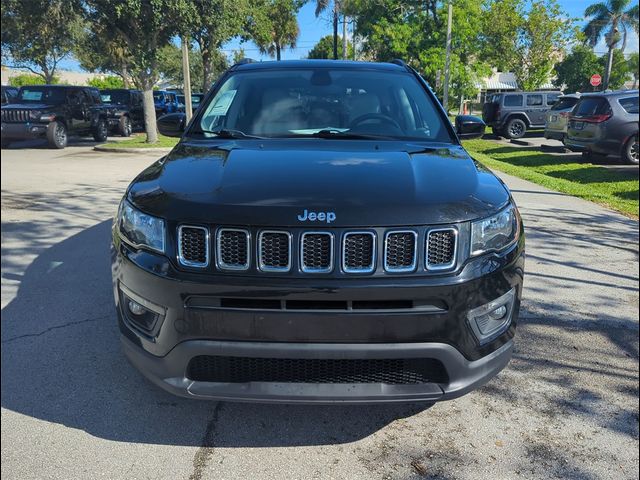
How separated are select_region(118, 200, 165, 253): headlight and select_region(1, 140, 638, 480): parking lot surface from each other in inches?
37.2

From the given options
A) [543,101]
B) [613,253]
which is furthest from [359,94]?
[543,101]

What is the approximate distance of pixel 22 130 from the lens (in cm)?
1516

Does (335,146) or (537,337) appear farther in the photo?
(537,337)

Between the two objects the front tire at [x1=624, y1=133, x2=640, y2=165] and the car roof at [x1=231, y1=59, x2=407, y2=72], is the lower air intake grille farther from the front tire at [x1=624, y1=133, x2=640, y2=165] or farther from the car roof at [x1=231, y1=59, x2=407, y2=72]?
the front tire at [x1=624, y1=133, x2=640, y2=165]

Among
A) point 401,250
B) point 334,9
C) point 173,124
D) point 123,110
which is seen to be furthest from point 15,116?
point 334,9

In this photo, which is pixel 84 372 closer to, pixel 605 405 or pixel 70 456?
pixel 70 456

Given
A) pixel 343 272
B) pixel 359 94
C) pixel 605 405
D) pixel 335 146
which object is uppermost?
pixel 359 94

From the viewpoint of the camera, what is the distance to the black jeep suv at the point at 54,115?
15.2 m

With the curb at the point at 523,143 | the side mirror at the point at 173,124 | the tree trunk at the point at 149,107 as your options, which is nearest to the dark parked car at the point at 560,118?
the curb at the point at 523,143

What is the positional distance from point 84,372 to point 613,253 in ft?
16.7

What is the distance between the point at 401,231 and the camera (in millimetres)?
2156

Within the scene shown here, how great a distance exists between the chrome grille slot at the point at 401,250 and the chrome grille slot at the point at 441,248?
0.06 m

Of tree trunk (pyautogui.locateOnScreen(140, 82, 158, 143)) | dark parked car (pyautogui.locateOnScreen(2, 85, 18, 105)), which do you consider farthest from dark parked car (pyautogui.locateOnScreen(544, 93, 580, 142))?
dark parked car (pyautogui.locateOnScreen(2, 85, 18, 105))

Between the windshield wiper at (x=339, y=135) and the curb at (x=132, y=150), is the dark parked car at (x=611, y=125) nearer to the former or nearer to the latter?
the windshield wiper at (x=339, y=135)
